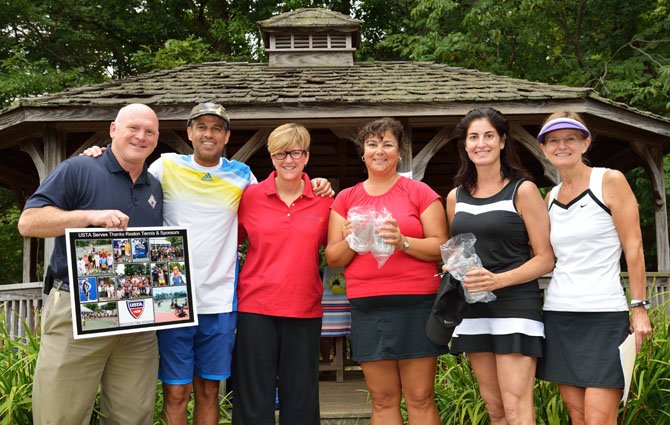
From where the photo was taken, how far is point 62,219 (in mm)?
2877

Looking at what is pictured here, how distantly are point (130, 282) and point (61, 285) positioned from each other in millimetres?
335

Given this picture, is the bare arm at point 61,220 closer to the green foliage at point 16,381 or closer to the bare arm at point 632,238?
the green foliage at point 16,381

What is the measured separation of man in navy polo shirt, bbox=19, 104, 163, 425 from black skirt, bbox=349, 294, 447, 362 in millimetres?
1161

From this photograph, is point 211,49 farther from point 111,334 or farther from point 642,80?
point 111,334

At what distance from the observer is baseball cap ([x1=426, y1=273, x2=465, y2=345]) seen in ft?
9.59

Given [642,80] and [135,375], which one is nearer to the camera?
[135,375]

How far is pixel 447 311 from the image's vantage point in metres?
2.94

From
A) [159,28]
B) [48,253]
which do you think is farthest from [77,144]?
[159,28]

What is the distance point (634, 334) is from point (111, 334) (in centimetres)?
255

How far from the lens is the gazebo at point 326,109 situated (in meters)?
6.80

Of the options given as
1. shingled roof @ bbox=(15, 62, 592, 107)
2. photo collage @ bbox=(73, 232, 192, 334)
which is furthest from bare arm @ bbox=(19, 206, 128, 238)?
shingled roof @ bbox=(15, 62, 592, 107)

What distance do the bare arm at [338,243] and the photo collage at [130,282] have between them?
0.82 meters

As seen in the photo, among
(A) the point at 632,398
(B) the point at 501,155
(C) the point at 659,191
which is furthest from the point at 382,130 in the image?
(C) the point at 659,191

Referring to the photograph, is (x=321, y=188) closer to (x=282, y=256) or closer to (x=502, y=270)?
(x=282, y=256)
